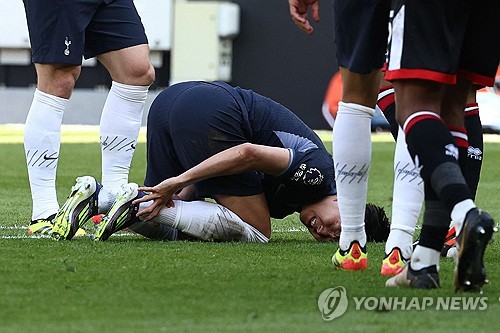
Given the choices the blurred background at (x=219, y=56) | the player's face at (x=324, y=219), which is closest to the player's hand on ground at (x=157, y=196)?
the player's face at (x=324, y=219)

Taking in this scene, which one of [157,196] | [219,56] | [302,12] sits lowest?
[219,56]

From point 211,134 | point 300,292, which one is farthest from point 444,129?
point 211,134

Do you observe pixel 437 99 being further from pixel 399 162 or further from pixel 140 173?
pixel 140 173

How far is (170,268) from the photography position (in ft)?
12.6

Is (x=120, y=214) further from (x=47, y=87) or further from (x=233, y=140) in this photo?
(x=47, y=87)

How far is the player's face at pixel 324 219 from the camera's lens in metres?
5.07

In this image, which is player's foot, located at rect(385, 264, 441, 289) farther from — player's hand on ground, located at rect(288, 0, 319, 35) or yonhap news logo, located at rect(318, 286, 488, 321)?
player's hand on ground, located at rect(288, 0, 319, 35)

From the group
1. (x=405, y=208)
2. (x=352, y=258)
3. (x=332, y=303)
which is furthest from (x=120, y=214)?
(x=332, y=303)

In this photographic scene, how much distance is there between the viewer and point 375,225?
5.11 meters

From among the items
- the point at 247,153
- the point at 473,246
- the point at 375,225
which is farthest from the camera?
the point at 375,225

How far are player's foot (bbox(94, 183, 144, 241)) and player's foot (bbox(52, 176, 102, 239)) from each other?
10 cm

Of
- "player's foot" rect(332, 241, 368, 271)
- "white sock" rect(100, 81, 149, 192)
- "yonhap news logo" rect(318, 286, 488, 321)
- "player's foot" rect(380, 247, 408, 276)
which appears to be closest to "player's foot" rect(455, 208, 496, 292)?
"yonhap news logo" rect(318, 286, 488, 321)

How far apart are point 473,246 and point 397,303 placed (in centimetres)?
26

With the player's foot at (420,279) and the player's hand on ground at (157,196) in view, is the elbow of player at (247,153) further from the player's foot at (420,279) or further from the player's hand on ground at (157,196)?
the player's foot at (420,279)
